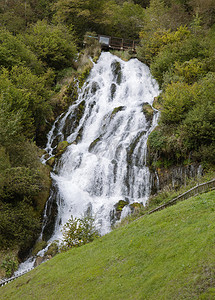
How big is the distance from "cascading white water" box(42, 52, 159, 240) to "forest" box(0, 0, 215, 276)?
4.82ft

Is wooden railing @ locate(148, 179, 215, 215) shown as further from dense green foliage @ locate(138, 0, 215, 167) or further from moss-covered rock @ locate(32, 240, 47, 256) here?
moss-covered rock @ locate(32, 240, 47, 256)


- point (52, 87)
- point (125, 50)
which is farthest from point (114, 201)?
point (125, 50)

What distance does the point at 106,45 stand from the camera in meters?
36.8

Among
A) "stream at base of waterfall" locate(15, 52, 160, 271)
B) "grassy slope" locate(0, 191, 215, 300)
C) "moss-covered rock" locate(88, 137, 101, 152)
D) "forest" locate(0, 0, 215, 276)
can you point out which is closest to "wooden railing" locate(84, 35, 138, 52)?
"forest" locate(0, 0, 215, 276)

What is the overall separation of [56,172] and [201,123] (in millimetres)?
11583

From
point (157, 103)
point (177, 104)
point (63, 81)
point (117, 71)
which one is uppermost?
point (63, 81)

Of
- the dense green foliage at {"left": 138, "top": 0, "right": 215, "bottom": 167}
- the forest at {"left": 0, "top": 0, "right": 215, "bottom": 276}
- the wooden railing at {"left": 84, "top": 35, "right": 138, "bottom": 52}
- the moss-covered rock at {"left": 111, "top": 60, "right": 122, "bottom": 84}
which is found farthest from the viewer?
the wooden railing at {"left": 84, "top": 35, "right": 138, "bottom": 52}

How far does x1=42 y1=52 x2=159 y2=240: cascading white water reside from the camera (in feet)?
63.5

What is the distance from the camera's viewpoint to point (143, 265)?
7.82 m

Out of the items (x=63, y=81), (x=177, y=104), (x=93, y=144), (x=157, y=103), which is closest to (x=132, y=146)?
(x=93, y=144)

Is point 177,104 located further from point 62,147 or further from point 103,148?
point 62,147

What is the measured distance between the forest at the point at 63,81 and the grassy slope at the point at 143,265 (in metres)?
6.30

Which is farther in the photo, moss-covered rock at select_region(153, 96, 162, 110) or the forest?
moss-covered rock at select_region(153, 96, 162, 110)

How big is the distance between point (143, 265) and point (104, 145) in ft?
51.4
